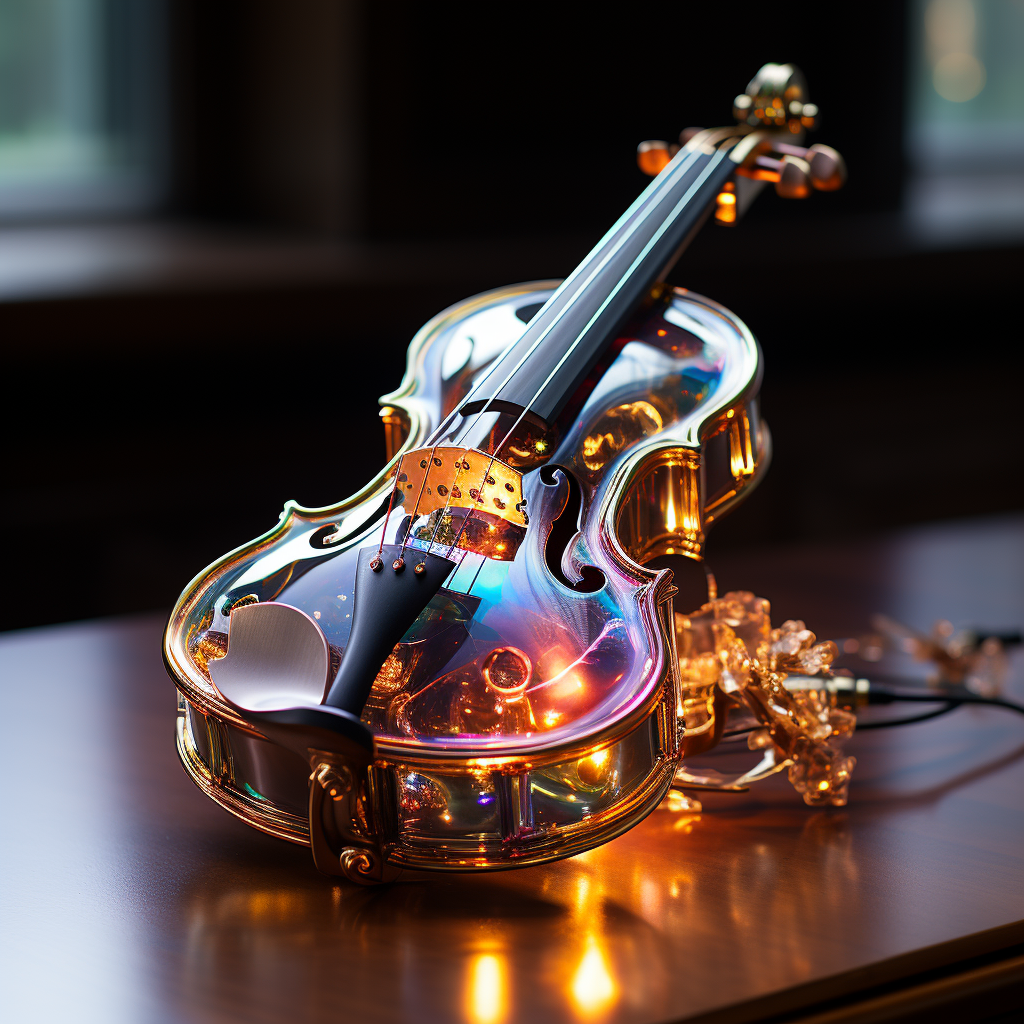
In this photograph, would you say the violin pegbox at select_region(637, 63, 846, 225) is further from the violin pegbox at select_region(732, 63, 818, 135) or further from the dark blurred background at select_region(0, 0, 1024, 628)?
the dark blurred background at select_region(0, 0, 1024, 628)

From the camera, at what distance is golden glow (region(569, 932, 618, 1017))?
39 centimetres

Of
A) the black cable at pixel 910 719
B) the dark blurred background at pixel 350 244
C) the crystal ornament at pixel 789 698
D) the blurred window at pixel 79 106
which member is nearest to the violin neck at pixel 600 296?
the crystal ornament at pixel 789 698

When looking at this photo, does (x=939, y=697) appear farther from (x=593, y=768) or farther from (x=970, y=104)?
(x=970, y=104)

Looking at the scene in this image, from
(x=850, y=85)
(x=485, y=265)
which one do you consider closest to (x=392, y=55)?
(x=485, y=265)

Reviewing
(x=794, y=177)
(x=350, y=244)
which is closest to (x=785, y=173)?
(x=794, y=177)

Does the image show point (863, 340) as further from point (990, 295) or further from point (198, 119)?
point (198, 119)

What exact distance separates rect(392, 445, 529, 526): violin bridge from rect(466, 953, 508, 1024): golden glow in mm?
161

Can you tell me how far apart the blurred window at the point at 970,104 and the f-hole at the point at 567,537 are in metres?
2.38

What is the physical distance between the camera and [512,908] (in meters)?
0.45

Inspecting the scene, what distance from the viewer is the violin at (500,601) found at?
0.42 metres

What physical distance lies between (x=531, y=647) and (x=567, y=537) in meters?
0.07

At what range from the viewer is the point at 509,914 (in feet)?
1.45

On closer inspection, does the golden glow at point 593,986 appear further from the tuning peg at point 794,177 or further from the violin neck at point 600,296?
the tuning peg at point 794,177

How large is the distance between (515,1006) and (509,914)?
52 mm
